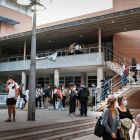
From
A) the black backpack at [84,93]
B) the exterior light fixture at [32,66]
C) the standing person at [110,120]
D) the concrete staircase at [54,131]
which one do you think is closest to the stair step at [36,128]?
the concrete staircase at [54,131]

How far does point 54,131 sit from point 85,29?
14221 mm

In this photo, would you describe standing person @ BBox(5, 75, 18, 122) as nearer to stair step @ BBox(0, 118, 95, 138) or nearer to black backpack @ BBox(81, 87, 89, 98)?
stair step @ BBox(0, 118, 95, 138)

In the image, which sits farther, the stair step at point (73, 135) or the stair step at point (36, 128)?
the stair step at point (73, 135)

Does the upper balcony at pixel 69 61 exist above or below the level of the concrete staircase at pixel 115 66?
above

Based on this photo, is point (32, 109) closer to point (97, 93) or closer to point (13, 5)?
point (97, 93)

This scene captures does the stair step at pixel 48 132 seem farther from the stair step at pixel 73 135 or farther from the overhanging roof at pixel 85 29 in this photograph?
the overhanging roof at pixel 85 29

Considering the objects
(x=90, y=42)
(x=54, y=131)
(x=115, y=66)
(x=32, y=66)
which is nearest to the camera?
(x=54, y=131)

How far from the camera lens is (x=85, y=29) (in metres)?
21.1

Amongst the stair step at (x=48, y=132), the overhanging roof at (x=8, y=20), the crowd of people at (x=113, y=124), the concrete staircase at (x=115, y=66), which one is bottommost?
the stair step at (x=48, y=132)

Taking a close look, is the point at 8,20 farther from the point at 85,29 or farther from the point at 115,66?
the point at 115,66

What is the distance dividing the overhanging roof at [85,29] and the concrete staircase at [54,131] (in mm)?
9895

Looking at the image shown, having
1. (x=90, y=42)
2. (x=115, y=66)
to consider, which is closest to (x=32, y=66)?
(x=115, y=66)

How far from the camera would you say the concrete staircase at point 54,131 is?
7.18m

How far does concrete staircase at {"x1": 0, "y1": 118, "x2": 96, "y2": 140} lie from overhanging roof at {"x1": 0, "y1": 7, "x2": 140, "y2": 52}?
989 cm
